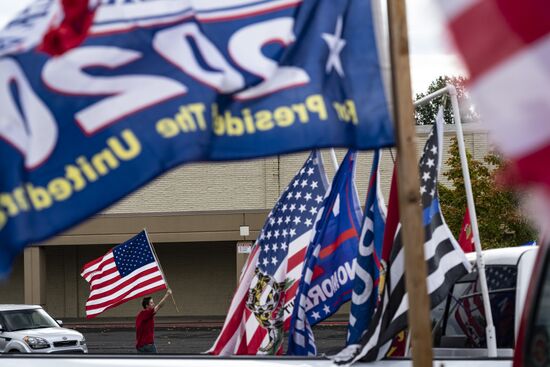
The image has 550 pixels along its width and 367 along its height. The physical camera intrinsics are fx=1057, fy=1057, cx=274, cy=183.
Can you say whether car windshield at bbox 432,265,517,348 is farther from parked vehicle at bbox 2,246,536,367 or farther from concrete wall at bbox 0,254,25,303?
concrete wall at bbox 0,254,25,303

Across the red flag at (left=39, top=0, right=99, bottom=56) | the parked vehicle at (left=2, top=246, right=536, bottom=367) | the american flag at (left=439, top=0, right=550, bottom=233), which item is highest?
the red flag at (left=39, top=0, right=99, bottom=56)

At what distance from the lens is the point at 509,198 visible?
106 ft

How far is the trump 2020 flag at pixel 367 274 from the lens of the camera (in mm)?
6535

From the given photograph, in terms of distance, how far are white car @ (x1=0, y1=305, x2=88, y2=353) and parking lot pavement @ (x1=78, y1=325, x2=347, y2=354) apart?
96.4 inches

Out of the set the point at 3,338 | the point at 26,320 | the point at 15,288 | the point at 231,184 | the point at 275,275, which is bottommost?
the point at 15,288

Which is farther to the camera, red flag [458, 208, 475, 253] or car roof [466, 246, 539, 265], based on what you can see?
red flag [458, 208, 475, 253]

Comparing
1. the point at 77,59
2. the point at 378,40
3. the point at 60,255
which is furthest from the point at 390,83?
the point at 60,255

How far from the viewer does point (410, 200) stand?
3799 mm

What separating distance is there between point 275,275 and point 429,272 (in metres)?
2.33

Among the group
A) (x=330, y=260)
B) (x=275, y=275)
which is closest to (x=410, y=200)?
(x=330, y=260)

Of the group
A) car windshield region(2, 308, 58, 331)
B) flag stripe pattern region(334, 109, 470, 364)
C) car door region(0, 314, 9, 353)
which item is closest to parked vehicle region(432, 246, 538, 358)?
flag stripe pattern region(334, 109, 470, 364)

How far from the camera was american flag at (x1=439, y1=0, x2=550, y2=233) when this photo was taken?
2895mm

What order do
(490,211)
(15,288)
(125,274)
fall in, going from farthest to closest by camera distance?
1. (15,288)
2. (490,211)
3. (125,274)

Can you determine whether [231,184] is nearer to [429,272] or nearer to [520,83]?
[429,272]
